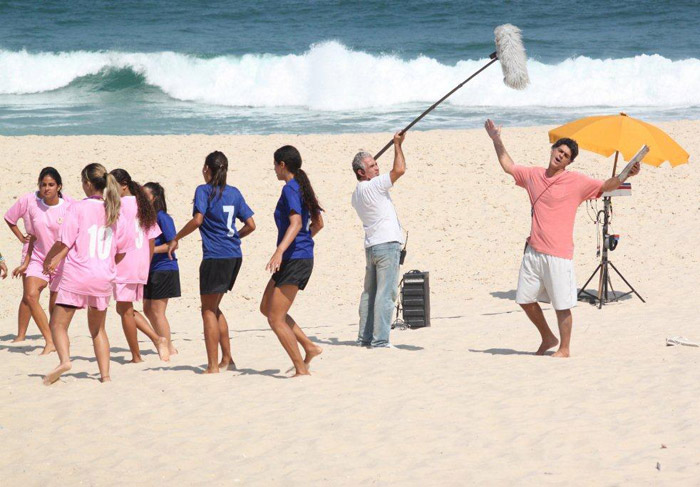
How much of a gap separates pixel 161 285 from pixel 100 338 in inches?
38.2

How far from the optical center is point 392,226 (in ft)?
24.1

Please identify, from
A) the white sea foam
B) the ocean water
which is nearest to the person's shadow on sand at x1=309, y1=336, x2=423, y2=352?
the ocean water

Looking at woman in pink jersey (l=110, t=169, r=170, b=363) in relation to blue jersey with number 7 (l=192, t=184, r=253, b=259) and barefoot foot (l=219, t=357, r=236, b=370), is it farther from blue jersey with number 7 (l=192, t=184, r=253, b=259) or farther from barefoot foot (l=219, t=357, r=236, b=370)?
barefoot foot (l=219, t=357, r=236, b=370)

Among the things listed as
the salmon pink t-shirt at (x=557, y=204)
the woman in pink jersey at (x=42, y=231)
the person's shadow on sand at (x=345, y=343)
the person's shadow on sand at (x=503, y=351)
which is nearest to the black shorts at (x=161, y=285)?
the woman in pink jersey at (x=42, y=231)

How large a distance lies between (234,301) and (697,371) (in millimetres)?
5293

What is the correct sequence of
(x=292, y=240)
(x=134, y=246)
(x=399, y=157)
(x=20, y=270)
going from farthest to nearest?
(x=20, y=270)
(x=134, y=246)
(x=399, y=157)
(x=292, y=240)

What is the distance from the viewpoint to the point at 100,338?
21.3ft

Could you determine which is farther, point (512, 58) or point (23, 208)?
point (23, 208)

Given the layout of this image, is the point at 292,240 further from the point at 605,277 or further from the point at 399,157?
the point at 605,277

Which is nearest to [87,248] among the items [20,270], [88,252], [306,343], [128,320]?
[88,252]

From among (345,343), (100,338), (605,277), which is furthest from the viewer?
(605,277)

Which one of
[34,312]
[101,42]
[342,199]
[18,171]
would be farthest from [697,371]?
[101,42]

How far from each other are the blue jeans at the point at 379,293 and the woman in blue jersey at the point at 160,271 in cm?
149

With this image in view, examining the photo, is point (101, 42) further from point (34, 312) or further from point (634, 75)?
point (34, 312)
